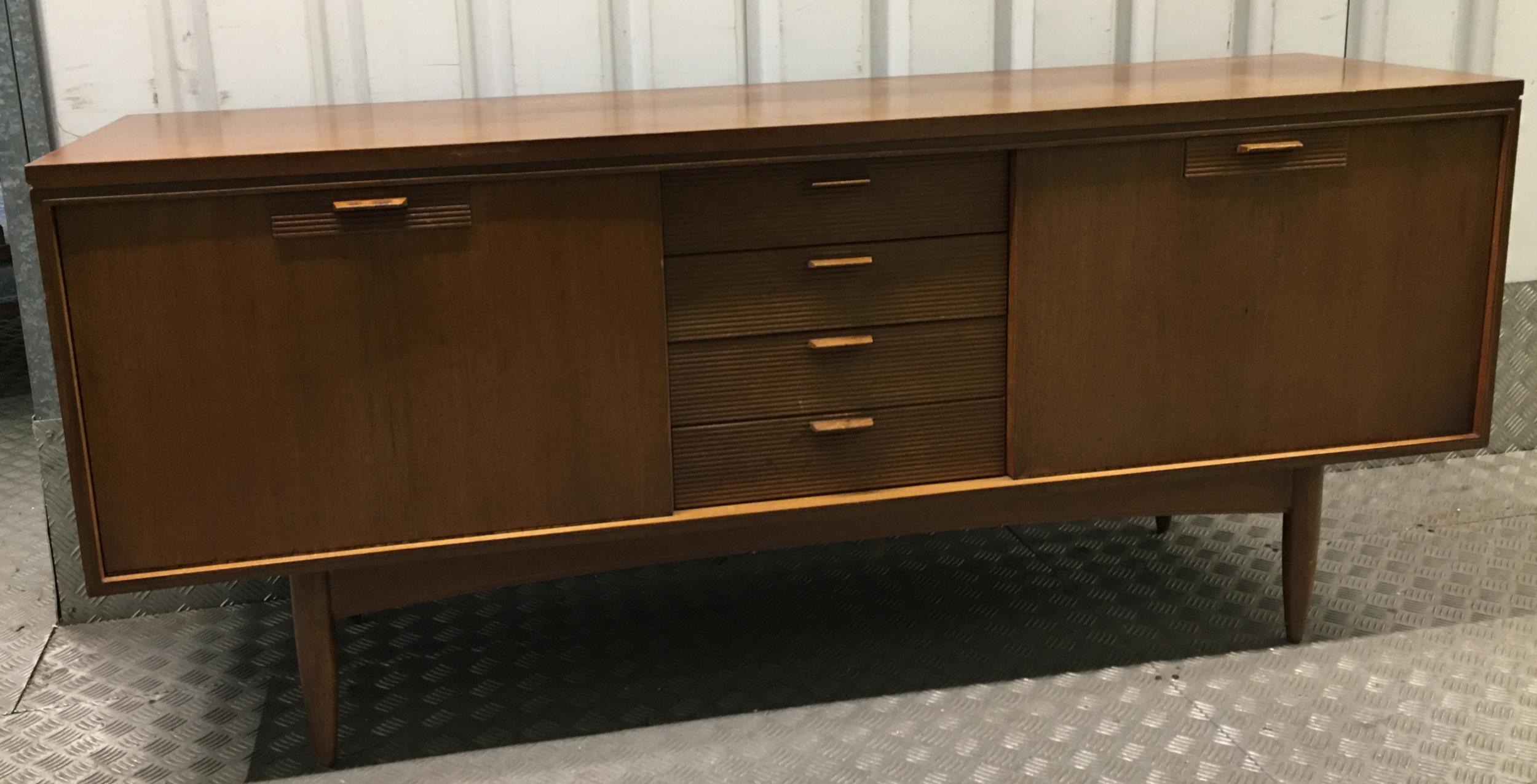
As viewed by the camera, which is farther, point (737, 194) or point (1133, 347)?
point (1133, 347)

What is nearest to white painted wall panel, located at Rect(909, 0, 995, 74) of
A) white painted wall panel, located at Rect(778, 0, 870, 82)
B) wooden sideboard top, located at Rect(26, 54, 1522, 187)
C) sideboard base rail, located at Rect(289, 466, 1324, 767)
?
white painted wall panel, located at Rect(778, 0, 870, 82)

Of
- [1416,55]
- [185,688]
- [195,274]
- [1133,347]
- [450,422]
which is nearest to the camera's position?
[195,274]

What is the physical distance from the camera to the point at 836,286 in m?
2.20

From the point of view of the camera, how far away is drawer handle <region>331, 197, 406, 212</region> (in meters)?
1.98

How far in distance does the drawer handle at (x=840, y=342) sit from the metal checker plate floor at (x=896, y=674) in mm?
633

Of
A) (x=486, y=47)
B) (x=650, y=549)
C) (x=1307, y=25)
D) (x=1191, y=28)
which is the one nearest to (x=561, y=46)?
(x=486, y=47)

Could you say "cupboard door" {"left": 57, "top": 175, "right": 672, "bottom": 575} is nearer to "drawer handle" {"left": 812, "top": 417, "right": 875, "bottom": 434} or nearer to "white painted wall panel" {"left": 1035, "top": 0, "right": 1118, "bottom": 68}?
"drawer handle" {"left": 812, "top": 417, "right": 875, "bottom": 434}

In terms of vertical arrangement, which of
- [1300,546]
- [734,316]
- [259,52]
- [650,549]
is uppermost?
[259,52]

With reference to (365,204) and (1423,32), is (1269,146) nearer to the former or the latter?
(1423,32)

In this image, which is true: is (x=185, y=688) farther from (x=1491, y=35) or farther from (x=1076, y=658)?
(x=1491, y=35)

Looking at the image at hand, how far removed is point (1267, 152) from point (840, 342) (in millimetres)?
739

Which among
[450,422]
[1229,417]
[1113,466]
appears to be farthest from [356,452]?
[1229,417]

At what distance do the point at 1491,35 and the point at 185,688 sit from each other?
302cm

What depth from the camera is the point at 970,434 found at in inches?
91.0
